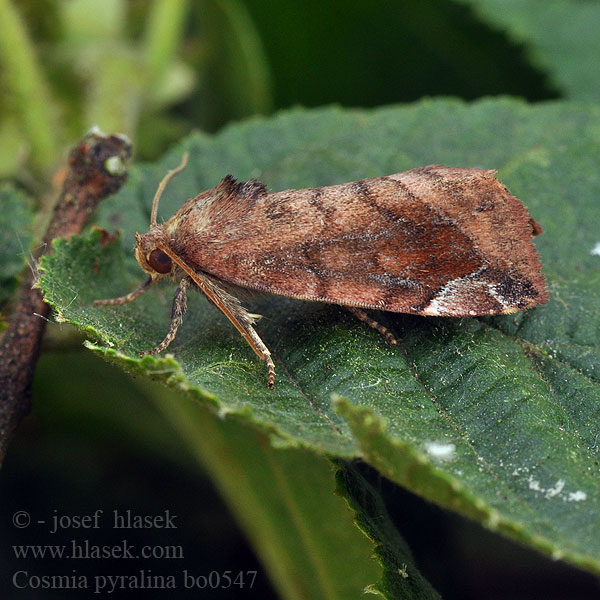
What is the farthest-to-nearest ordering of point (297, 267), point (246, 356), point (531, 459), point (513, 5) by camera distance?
point (513, 5) < point (297, 267) < point (246, 356) < point (531, 459)

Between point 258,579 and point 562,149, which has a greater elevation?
point 562,149

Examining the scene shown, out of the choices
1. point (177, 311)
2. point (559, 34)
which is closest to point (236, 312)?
point (177, 311)

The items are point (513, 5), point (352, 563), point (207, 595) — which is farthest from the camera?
point (513, 5)

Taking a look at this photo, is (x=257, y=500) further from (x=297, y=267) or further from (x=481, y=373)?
(x=481, y=373)

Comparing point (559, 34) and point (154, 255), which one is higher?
point (559, 34)

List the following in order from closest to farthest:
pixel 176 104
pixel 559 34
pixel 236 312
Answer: pixel 236 312 < pixel 559 34 < pixel 176 104

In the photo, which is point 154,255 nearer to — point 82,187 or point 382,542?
point 82,187

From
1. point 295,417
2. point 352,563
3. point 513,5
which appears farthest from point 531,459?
point 513,5

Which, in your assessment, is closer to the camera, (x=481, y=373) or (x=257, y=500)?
(x=481, y=373)
